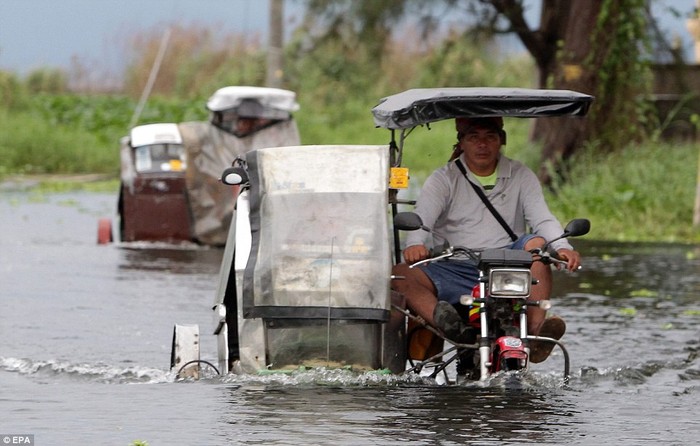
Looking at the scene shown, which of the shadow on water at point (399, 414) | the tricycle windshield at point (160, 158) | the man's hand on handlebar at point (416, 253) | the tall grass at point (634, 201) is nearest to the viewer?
the shadow on water at point (399, 414)

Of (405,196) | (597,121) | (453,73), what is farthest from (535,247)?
(453,73)

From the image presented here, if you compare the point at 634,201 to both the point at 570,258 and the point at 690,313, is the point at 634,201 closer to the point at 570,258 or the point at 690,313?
the point at 690,313

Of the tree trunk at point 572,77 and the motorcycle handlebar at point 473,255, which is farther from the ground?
the tree trunk at point 572,77

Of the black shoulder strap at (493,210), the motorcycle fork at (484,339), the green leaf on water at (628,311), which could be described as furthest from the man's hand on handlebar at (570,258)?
the green leaf on water at (628,311)

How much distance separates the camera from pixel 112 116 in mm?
46781

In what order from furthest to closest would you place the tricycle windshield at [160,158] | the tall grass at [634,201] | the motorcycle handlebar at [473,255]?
1. the tall grass at [634,201]
2. the tricycle windshield at [160,158]
3. the motorcycle handlebar at [473,255]

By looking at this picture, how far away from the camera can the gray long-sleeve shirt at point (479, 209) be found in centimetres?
1021

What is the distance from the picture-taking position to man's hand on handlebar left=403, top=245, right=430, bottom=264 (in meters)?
9.77

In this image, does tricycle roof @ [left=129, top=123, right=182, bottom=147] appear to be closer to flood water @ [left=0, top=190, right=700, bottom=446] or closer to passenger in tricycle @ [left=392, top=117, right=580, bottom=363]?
flood water @ [left=0, top=190, right=700, bottom=446]

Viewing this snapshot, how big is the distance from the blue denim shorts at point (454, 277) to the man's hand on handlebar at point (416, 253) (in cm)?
32

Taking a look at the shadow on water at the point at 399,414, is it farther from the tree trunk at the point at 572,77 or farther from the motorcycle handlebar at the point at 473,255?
the tree trunk at the point at 572,77

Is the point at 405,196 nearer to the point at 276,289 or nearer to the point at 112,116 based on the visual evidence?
the point at 276,289

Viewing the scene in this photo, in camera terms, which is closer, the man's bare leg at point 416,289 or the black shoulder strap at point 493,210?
the man's bare leg at point 416,289

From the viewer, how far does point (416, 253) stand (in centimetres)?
977
